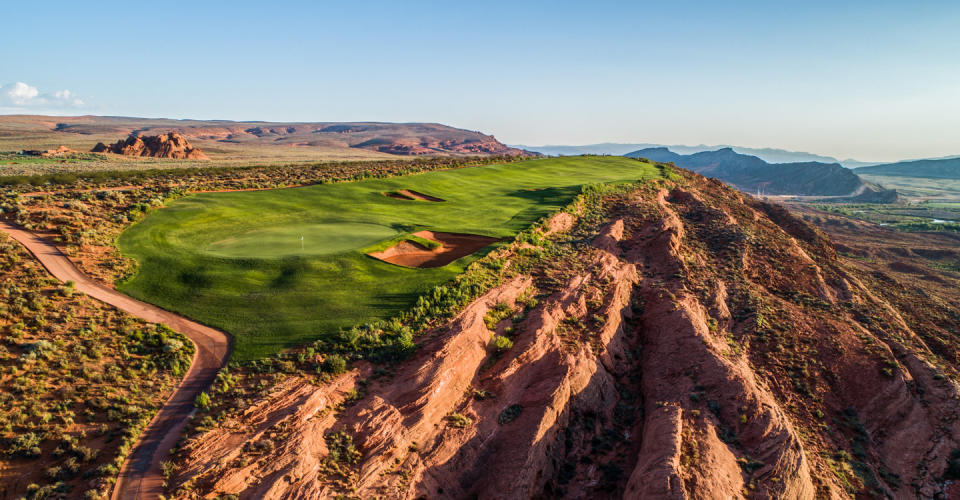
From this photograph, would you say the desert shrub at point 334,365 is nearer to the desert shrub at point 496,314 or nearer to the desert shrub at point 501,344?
the desert shrub at point 501,344

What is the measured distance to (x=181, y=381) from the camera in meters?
13.1

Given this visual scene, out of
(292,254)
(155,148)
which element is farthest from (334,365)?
(155,148)

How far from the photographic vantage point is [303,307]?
17.2 m

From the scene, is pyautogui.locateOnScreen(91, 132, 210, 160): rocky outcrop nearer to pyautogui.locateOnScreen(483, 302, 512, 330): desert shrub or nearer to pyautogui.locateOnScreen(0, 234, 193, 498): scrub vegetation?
pyautogui.locateOnScreen(0, 234, 193, 498): scrub vegetation

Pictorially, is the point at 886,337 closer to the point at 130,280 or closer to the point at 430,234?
the point at 430,234

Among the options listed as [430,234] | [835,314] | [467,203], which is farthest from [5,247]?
[835,314]

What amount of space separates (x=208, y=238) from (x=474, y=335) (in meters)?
18.6

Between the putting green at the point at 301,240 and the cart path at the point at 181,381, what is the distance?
5260 millimetres

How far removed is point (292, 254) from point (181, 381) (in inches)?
381

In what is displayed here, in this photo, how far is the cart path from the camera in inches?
383

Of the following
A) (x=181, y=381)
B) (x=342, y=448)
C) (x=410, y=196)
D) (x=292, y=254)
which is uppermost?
(x=410, y=196)

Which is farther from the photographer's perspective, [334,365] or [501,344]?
[501,344]

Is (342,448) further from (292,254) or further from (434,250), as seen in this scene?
(434,250)

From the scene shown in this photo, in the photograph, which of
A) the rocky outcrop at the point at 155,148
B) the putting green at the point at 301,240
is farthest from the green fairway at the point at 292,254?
the rocky outcrop at the point at 155,148
